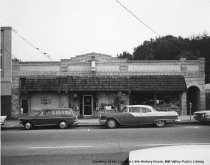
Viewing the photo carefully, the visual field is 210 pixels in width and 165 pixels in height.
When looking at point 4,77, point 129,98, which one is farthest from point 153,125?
point 4,77

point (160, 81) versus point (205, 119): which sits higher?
point (160, 81)

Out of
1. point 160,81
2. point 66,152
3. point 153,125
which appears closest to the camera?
point 66,152

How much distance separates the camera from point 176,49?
47125mm

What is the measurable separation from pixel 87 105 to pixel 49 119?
235 inches

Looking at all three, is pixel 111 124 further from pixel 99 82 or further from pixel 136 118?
pixel 99 82

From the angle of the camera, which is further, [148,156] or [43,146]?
[43,146]

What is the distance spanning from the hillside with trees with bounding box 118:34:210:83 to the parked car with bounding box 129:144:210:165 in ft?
124

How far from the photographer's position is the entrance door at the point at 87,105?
72.8 feet

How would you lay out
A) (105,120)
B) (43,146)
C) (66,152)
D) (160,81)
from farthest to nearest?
(160,81) < (105,120) < (43,146) < (66,152)

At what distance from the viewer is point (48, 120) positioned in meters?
16.7

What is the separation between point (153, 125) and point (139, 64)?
21.6ft

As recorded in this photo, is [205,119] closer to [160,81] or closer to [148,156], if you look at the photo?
[160,81]

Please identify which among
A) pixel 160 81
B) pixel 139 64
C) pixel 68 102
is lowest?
pixel 68 102

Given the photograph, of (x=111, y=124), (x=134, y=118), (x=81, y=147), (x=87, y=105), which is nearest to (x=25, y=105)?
(x=87, y=105)
